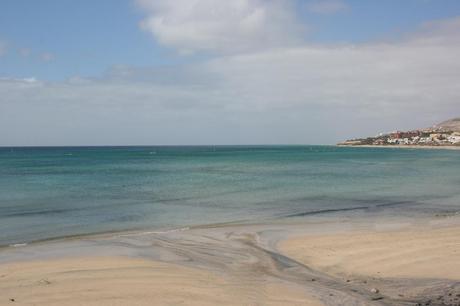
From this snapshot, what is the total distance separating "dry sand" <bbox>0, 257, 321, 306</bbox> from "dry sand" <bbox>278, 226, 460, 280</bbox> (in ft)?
10.3

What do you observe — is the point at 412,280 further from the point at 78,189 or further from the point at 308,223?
the point at 78,189

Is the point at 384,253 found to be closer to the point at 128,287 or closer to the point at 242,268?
the point at 242,268

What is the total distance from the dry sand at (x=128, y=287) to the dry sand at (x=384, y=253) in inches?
124

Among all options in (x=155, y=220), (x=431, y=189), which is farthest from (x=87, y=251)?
(x=431, y=189)

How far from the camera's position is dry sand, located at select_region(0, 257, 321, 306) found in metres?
10.1

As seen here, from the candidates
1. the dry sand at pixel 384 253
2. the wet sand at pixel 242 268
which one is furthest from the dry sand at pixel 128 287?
the dry sand at pixel 384 253

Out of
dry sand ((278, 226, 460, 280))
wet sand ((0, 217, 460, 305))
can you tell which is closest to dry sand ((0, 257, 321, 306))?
wet sand ((0, 217, 460, 305))

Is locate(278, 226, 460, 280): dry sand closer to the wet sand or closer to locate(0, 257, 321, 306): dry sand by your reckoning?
the wet sand

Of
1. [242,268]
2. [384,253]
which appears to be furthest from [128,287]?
[384,253]

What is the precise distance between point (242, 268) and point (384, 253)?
4.87 meters

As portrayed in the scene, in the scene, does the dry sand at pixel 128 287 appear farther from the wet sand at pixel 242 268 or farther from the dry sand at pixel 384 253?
the dry sand at pixel 384 253

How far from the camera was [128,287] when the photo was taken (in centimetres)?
1117

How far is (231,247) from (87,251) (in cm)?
509

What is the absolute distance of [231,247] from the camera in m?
16.6
